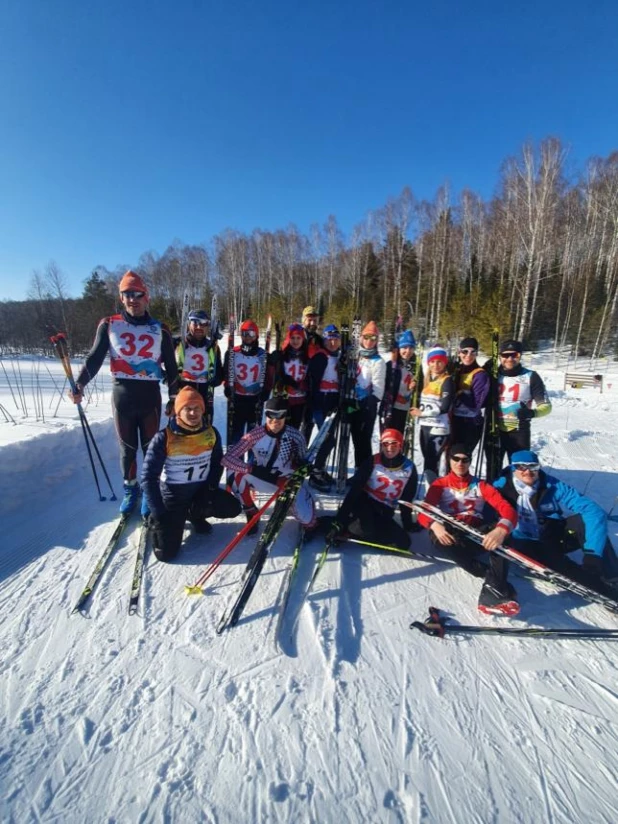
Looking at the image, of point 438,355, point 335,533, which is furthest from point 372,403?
→ point 335,533

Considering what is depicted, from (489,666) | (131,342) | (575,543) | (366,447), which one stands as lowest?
(489,666)

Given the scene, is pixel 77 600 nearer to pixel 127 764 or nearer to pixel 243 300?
pixel 127 764

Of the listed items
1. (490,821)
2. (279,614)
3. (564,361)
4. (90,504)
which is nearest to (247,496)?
(279,614)

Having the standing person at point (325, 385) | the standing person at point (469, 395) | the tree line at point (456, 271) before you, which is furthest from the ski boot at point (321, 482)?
the tree line at point (456, 271)

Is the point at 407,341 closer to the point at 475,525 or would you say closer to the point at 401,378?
the point at 401,378

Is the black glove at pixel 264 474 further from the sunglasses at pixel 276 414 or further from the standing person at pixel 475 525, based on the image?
the standing person at pixel 475 525

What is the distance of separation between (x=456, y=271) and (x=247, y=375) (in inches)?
1088

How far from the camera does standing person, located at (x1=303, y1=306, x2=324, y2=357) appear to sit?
476 cm

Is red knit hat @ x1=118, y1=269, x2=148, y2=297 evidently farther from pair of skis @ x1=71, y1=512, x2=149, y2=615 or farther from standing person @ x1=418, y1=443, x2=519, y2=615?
standing person @ x1=418, y1=443, x2=519, y2=615

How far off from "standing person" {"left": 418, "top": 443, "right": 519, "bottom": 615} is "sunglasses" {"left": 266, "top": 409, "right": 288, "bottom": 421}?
1.62 m

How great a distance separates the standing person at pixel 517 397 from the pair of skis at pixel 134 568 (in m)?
3.84

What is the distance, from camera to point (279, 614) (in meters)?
2.71

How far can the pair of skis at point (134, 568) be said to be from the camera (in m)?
2.77

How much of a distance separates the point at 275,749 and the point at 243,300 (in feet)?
119
